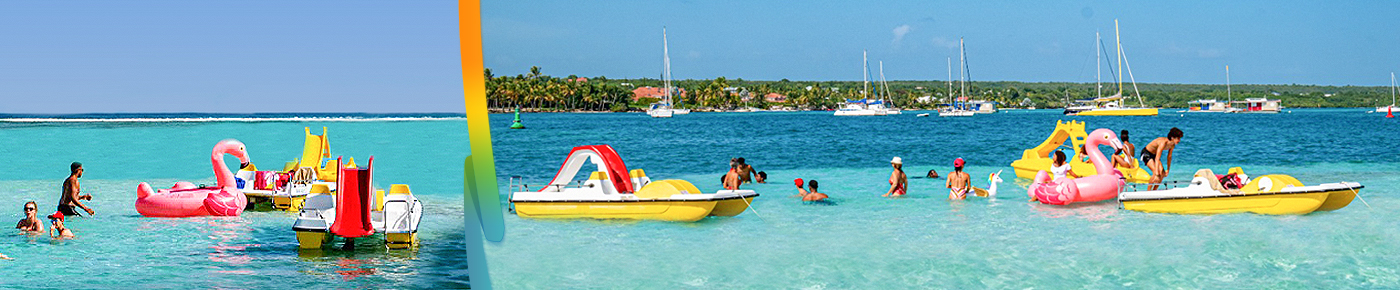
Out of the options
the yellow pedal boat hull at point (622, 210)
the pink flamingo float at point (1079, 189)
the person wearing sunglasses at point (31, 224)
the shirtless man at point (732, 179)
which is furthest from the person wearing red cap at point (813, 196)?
the person wearing sunglasses at point (31, 224)

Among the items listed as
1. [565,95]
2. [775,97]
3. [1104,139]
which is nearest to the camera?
[1104,139]

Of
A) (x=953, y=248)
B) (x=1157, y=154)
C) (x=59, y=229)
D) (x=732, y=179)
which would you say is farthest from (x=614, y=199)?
(x=1157, y=154)

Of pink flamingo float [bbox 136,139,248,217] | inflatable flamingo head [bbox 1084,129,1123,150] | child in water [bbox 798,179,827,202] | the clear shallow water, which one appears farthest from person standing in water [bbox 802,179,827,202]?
pink flamingo float [bbox 136,139,248,217]

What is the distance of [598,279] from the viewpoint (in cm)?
794

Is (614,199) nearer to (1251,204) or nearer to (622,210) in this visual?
(622,210)

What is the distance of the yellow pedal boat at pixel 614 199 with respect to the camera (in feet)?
36.4

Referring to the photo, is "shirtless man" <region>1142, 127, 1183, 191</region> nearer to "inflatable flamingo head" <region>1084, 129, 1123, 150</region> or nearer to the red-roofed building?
"inflatable flamingo head" <region>1084, 129, 1123, 150</region>

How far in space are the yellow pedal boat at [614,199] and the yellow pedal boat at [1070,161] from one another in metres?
5.73

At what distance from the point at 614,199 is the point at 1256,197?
6.33 meters

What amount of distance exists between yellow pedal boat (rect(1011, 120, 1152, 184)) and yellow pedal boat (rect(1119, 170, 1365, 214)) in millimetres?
2674

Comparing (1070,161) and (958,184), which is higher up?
(1070,161)

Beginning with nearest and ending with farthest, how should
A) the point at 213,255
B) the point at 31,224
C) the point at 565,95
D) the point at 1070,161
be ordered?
the point at 213,255, the point at 31,224, the point at 1070,161, the point at 565,95

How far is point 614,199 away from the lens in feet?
36.7

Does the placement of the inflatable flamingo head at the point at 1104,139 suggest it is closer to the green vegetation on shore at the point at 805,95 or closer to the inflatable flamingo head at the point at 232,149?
the inflatable flamingo head at the point at 232,149
